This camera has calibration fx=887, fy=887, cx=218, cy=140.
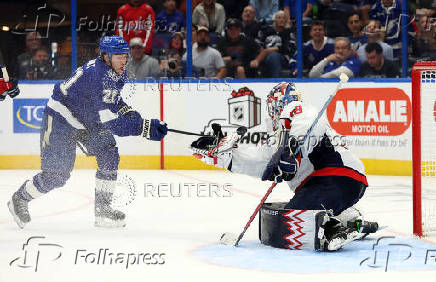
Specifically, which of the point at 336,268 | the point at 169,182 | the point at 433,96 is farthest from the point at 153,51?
the point at 336,268

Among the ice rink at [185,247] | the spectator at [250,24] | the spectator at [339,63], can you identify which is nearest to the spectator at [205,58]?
the spectator at [250,24]

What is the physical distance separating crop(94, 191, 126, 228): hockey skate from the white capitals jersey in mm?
1104

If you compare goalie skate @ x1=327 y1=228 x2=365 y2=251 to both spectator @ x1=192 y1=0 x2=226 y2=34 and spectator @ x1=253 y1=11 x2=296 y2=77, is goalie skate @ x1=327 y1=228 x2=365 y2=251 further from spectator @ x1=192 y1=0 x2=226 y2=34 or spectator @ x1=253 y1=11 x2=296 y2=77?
spectator @ x1=192 y1=0 x2=226 y2=34

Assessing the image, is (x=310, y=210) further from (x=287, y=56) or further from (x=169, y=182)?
(x=287, y=56)

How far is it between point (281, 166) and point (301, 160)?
33 centimetres

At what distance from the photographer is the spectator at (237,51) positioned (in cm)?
905

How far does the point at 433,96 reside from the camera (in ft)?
19.0

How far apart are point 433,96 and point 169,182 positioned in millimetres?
2970

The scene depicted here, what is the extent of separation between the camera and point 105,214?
5461 millimetres

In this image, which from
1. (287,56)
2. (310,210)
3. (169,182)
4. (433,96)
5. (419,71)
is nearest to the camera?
(310,210)

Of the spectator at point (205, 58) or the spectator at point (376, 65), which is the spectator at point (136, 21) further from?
the spectator at point (376, 65)

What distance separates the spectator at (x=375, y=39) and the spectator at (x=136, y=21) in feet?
7.34

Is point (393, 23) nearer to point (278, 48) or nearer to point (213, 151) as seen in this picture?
point (278, 48)

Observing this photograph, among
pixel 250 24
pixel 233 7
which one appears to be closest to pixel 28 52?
pixel 233 7
